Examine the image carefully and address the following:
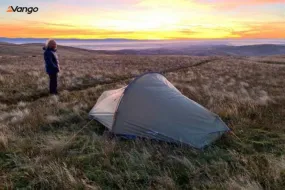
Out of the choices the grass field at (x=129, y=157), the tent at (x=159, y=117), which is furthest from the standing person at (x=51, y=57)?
the tent at (x=159, y=117)

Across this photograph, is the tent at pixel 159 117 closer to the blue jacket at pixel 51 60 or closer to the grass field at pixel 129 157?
the grass field at pixel 129 157

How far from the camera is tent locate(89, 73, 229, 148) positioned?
616cm

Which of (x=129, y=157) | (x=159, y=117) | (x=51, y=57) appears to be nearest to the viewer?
(x=129, y=157)

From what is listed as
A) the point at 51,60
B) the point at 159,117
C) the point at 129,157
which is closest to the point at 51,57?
the point at 51,60

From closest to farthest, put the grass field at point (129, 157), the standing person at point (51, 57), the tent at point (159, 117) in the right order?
the grass field at point (129, 157), the tent at point (159, 117), the standing person at point (51, 57)

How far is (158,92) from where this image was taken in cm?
713

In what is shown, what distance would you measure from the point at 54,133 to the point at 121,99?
1737 millimetres

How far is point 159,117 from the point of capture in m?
6.48

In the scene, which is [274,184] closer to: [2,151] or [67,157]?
[67,157]

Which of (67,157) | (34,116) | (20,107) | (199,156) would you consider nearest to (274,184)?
(199,156)

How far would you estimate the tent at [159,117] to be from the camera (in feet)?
20.2

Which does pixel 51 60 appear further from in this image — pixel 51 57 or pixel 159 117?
pixel 159 117

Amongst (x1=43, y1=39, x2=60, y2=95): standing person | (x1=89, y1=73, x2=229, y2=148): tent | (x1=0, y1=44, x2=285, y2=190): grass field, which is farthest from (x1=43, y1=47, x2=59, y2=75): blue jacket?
(x1=89, y1=73, x2=229, y2=148): tent

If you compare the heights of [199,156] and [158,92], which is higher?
[158,92]
